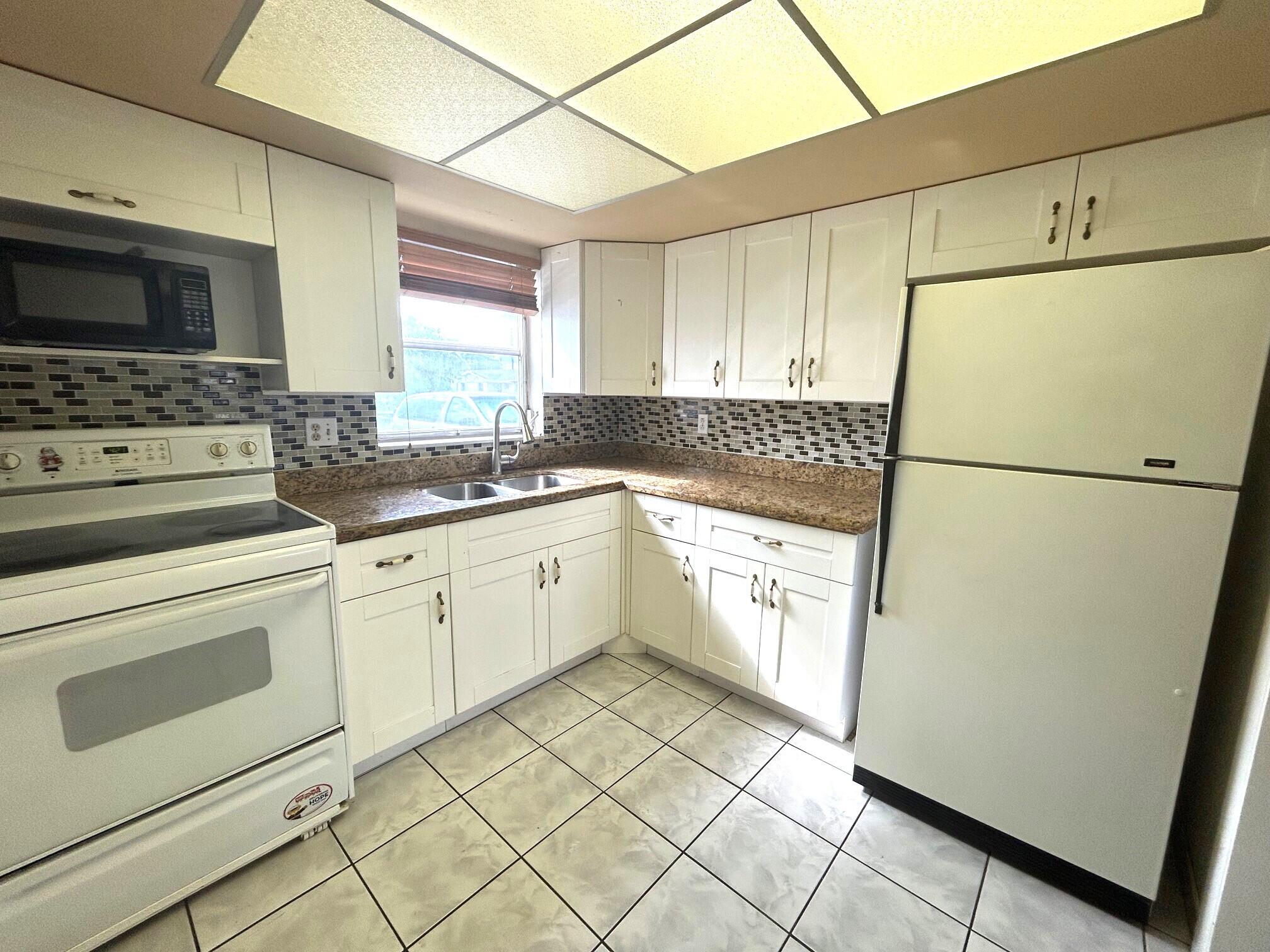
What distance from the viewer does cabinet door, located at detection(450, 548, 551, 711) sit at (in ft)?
6.49

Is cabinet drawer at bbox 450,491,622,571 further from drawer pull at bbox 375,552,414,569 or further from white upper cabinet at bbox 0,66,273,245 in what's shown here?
white upper cabinet at bbox 0,66,273,245

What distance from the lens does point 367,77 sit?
1.28m


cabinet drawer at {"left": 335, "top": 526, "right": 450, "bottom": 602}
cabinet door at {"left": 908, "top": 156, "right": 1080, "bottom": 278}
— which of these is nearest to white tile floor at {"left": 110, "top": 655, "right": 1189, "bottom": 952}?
cabinet drawer at {"left": 335, "top": 526, "right": 450, "bottom": 602}

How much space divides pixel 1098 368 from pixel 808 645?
49.6 inches

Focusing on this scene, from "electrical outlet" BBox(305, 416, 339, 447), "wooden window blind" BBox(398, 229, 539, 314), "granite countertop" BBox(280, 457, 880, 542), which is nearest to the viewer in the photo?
"granite countertop" BBox(280, 457, 880, 542)

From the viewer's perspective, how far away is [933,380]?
148cm

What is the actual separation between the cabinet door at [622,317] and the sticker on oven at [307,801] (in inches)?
77.7

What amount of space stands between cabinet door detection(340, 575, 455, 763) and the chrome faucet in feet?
2.64

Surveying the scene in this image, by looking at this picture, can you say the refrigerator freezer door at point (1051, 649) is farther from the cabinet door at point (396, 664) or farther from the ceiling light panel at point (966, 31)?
the cabinet door at point (396, 664)

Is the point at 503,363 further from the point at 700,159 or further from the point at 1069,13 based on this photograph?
the point at 1069,13

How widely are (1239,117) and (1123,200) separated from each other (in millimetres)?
256

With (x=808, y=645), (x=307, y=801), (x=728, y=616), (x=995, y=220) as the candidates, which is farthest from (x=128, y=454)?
(x=995, y=220)

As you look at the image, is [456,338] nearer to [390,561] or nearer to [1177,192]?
[390,561]

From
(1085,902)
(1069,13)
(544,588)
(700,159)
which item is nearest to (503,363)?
(544,588)
